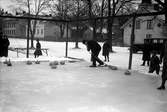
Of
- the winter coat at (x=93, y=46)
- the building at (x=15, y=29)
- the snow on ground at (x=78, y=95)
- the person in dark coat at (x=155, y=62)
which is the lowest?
the snow on ground at (x=78, y=95)

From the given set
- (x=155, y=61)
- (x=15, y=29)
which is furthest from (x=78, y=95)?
(x=15, y=29)

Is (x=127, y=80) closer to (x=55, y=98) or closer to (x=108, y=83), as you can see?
(x=108, y=83)

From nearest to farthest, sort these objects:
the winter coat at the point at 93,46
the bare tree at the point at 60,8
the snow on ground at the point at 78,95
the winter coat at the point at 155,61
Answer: the snow on ground at the point at 78,95, the winter coat at the point at 155,61, the winter coat at the point at 93,46, the bare tree at the point at 60,8

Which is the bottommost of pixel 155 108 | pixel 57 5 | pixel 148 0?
pixel 155 108

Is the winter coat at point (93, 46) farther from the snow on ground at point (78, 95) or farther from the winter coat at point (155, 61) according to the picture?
the snow on ground at point (78, 95)

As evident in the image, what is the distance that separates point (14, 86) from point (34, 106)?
225cm

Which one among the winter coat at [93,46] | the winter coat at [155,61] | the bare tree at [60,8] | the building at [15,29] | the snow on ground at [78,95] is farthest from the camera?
the building at [15,29]

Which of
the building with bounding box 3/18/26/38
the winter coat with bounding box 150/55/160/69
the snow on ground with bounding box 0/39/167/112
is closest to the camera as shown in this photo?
the snow on ground with bounding box 0/39/167/112

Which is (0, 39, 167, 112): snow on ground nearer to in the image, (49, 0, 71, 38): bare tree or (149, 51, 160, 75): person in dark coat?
(149, 51, 160, 75): person in dark coat

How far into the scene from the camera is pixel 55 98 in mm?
6133

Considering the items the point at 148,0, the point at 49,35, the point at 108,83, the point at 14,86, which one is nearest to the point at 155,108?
the point at 108,83

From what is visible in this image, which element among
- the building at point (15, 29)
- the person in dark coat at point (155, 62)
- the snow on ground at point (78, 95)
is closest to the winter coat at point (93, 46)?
the person in dark coat at point (155, 62)

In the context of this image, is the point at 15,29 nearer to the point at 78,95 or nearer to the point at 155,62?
the point at 155,62

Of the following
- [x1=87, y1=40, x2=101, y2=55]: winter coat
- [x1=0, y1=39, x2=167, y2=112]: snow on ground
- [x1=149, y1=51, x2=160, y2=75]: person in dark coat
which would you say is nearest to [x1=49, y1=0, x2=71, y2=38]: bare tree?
[x1=87, y1=40, x2=101, y2=55]: winter coat
